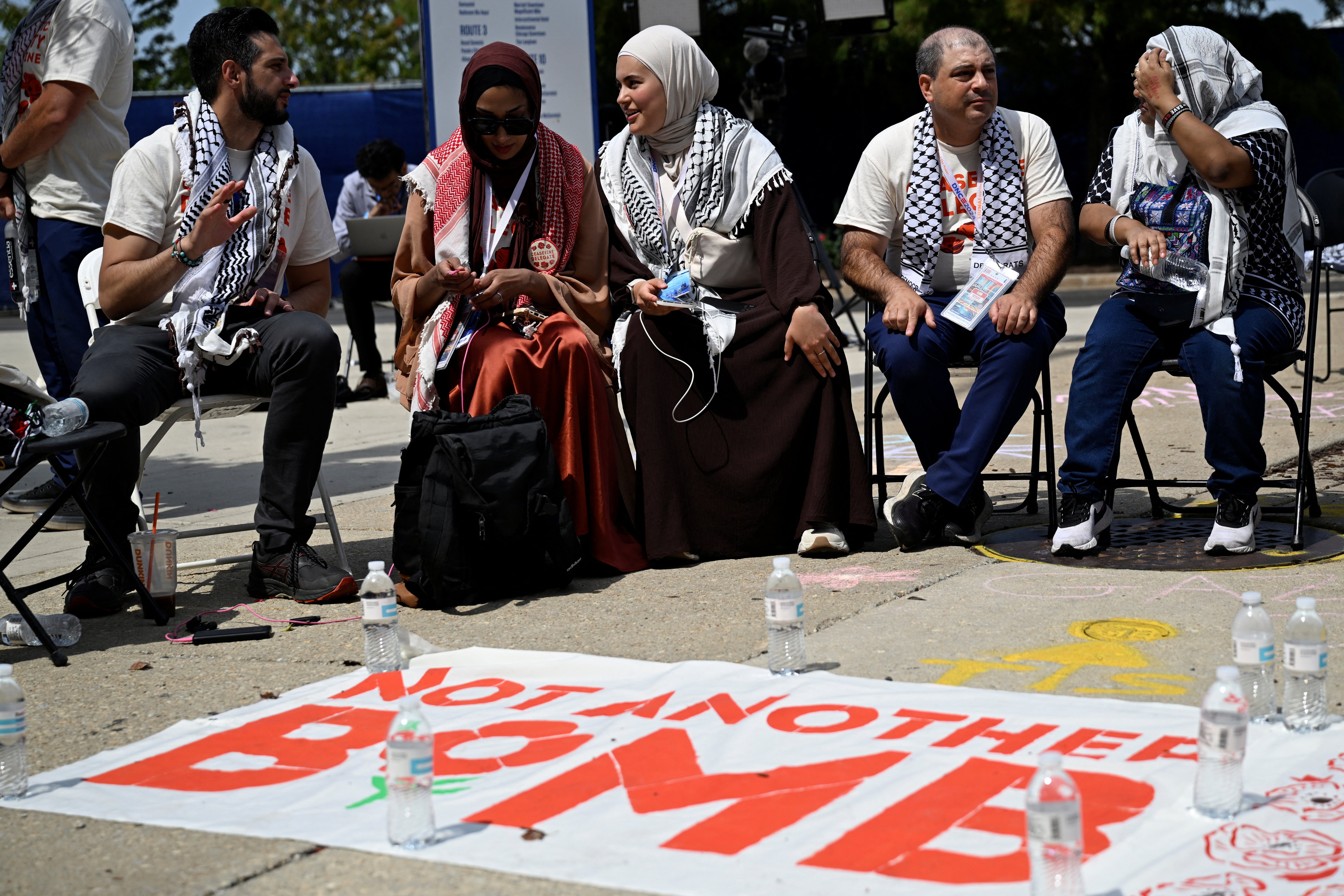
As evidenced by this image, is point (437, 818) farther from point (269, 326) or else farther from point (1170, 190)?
point (1170, 190)

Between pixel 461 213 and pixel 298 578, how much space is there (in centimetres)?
126

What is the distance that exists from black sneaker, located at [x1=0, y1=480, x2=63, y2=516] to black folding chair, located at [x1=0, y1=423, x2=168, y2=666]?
1090mm

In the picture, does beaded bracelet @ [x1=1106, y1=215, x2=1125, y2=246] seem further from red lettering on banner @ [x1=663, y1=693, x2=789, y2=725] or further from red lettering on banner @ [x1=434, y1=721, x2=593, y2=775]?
red lettering on banner @ [x1=434, y1=721, x2=593, y2=775]

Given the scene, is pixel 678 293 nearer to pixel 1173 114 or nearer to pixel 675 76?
pixel 675 76

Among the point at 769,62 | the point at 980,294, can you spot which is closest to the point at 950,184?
the point at 980,294

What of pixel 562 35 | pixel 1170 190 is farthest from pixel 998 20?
pixel 1170 190

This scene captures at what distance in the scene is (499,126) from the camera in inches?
175

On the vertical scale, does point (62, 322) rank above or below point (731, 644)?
above

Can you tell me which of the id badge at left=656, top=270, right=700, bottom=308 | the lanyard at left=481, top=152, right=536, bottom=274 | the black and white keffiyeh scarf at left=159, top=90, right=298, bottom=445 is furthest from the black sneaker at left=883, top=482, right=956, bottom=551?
the black and white keffiyeh scarf at left=159, top=90, right=298, bottom=445

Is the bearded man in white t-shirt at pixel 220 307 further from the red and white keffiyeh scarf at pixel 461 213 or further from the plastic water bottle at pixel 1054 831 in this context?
the plastic water bottle at pixel 1054 831

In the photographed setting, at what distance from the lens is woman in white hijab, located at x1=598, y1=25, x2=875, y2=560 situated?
4.48 m

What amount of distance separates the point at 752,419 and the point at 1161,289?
4.30 ft

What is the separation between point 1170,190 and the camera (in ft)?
14.3

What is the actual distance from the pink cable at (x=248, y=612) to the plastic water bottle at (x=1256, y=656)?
7.60ft
